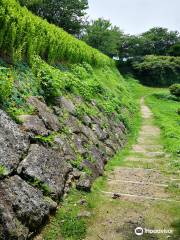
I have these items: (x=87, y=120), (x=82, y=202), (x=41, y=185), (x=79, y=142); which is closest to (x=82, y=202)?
(x=82, y=202)

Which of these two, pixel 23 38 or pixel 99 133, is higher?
pixel 23 38

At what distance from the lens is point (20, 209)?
596 cm

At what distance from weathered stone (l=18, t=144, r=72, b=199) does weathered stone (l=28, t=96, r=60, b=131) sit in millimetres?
1334

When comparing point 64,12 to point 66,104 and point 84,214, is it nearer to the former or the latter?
point 66,104

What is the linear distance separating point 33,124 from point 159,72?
1804 inches

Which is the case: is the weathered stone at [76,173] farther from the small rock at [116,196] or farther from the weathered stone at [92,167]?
the small rock at [116,196]

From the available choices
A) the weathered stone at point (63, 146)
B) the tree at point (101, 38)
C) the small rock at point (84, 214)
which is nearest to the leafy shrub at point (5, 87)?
the weathered stone at point (63, 146)

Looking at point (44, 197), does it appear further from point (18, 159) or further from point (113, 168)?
point (113, 168)

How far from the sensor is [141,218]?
23.6ft

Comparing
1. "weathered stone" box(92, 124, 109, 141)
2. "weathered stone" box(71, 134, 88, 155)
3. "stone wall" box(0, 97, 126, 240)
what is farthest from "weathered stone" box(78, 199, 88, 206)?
"weathered stone" box(92, 124, 109, 141)

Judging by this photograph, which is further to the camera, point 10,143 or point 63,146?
point 63,146

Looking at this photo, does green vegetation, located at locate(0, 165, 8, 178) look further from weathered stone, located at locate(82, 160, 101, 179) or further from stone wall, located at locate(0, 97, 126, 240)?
weathered stone, located at locate(82, 160, 101, 179)

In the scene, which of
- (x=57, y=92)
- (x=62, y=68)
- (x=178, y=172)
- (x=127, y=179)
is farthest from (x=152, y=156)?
(x=62, y=68)

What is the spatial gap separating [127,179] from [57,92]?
3906 mm
